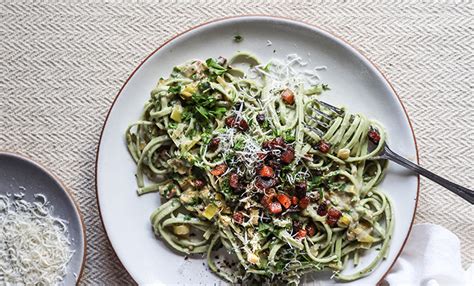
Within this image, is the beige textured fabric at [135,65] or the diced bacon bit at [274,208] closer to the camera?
the diced bacon bit at [274,208]

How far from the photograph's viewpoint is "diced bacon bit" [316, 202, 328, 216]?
3408 millimetres

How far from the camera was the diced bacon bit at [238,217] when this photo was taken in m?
3.37

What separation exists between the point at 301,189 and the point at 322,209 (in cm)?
17

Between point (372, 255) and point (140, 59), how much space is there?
69.7 inches

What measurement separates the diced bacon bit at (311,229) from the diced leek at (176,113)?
0.92 m

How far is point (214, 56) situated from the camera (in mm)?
3621

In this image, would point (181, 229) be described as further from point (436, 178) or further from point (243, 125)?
point (436, 178)

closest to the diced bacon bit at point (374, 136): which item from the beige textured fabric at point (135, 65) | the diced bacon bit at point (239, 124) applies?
the beige textured fabric at point (135, 65)

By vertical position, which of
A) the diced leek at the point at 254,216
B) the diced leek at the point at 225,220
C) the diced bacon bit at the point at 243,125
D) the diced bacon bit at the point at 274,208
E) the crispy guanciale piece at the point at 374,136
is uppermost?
the crispy guanciale piece at the point at 374,136

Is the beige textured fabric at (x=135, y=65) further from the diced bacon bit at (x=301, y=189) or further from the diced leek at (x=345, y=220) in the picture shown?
the diced bacon bit at (x=301, y=189)

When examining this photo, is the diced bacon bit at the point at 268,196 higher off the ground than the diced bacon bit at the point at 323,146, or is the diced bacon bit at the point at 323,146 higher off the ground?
the diced bacon bit at the point at 323,146

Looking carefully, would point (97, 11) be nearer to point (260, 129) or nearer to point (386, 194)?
point (260, 129)

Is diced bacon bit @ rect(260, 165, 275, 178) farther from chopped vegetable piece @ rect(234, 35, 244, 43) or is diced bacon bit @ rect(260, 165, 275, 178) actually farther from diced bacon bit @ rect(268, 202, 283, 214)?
chopped vegetable piece @ rect(234, 35, 244, 43)

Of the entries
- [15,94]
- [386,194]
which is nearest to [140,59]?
[15,94]
